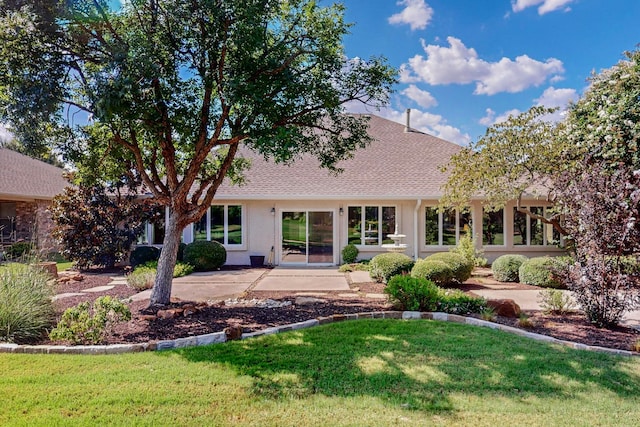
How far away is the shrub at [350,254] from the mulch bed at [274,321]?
5.93 metres

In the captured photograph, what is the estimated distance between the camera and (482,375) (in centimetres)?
426

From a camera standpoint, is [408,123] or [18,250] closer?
[18,250]

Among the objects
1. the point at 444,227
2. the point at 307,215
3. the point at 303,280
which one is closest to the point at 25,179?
the point at 307,215

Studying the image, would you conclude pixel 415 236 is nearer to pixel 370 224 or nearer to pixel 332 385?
pixel 370 224

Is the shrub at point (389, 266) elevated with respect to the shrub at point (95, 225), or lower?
lower

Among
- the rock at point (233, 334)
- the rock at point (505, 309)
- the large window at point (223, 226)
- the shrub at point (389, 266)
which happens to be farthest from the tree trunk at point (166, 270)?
the large window at point (223, 226)

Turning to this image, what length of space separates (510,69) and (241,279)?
13.1 m

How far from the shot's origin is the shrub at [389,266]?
10344mm

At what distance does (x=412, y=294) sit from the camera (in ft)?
23.0

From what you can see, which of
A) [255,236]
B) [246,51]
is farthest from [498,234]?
[246,51]

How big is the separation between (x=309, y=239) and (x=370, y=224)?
A: 261 centimetres

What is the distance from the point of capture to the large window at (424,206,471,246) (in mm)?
15242

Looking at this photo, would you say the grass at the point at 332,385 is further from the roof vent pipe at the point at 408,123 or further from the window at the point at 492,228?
the roof vent pipe at the point at 408,123

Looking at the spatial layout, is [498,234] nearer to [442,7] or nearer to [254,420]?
[442,7]
